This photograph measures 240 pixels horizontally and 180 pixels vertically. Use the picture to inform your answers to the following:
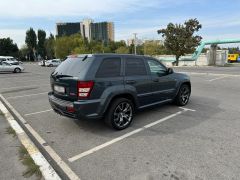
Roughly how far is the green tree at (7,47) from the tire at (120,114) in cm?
10667

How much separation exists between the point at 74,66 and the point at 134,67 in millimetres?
1448

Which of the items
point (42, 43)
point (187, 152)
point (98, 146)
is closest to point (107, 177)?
point (98, 146)

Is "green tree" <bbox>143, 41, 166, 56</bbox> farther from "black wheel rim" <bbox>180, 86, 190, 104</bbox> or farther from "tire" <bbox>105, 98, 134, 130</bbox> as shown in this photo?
"tire" <bbox>105, 98, 134, 130</bbox>

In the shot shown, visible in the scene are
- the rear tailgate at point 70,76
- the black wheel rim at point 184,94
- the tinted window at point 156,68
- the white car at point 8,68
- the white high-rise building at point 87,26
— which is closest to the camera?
Answer: the rear tailgate at point 70,76

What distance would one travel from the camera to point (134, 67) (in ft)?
17.7

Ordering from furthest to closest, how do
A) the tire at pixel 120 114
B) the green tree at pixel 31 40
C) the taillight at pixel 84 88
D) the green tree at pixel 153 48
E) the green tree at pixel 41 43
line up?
the green tree at pixel 41 43, the green tree at pixel 31 40, the green tree at pixel 153 48, the tire at pixel 120 114, the taillight at pixel 84 88

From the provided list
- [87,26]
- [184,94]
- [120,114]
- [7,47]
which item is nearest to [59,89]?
[120,114]

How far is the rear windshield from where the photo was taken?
4610 millimetres

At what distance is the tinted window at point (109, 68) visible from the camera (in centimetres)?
464

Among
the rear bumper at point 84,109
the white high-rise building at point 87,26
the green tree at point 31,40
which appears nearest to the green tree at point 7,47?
the green tree at point 31,40

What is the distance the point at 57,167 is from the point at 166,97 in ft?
12.4

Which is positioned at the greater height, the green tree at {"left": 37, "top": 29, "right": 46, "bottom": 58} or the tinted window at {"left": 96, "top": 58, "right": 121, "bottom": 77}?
the green tree at {"left": 37, "top": 29, "right": 46, "bottom": 58}

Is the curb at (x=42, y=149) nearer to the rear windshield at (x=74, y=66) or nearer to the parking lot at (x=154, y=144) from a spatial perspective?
the parking lot at (x=154, y=144)

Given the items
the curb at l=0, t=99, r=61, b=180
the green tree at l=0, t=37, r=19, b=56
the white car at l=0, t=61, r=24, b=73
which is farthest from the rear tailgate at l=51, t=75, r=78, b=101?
the green tree at l=0, t=37, r=19, b=56
